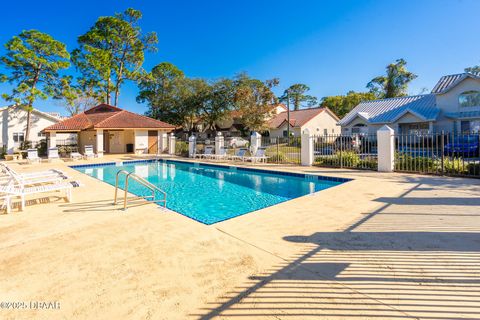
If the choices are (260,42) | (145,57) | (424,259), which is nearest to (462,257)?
(424,259)

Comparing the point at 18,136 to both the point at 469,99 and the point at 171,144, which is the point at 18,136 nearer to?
the point at 171,144

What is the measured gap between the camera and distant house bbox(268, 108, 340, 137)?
124 ft

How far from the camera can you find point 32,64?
2572 centimetres

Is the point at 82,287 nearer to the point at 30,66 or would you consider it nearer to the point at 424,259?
the point at 424,259

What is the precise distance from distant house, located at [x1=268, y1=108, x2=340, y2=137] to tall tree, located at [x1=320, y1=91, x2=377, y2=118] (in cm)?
969

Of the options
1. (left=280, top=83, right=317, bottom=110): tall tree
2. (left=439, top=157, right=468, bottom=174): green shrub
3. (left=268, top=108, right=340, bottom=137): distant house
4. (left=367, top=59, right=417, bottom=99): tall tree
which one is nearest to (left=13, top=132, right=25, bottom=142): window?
(left=268, top=108, right=340, bottom=137): distant house

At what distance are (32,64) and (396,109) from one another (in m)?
35.8

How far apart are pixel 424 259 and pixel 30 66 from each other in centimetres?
3372

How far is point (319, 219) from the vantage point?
209 inches

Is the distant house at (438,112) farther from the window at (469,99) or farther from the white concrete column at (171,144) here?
the white concrete column at (171,144)

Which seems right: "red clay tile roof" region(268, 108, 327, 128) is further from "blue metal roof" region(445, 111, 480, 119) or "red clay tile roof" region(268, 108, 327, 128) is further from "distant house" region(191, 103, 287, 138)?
"blue metal roof" region(445, 111, 480, 119)

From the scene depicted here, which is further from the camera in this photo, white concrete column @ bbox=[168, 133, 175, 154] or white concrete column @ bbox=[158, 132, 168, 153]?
white concrete column @ bbox=[158, 132, 168, 153]

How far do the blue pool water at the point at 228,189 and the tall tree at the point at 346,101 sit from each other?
41344mm

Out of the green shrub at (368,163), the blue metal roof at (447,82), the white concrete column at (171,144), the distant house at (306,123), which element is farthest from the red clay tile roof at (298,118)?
the green shrub at (368,163)
